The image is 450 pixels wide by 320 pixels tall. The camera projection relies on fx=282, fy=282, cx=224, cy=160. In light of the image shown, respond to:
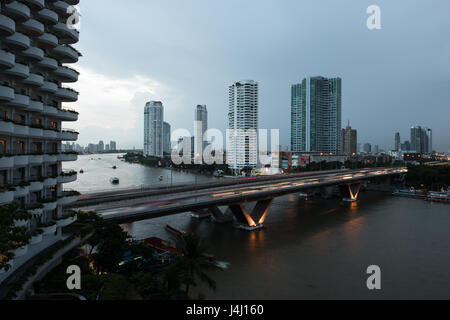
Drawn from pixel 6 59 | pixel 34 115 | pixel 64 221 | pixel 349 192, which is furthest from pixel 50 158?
pixel 349 192

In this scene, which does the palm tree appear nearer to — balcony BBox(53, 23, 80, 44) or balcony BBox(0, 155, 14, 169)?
balcony BBox(0, 155, 14, 169)

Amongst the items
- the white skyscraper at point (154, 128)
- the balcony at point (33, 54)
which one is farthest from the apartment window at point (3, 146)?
the white skyscraper at point (154, 128)

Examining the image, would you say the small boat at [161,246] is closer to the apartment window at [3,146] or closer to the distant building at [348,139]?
the apartment window at [3,146]

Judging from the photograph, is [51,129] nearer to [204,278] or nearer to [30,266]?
[30,266]

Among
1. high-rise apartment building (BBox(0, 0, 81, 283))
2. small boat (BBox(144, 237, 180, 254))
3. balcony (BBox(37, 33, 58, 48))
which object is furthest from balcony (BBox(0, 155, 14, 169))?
small boat (BBox(144, 237, 180, 254))

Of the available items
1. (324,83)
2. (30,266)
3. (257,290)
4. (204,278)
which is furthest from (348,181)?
(324,83)
